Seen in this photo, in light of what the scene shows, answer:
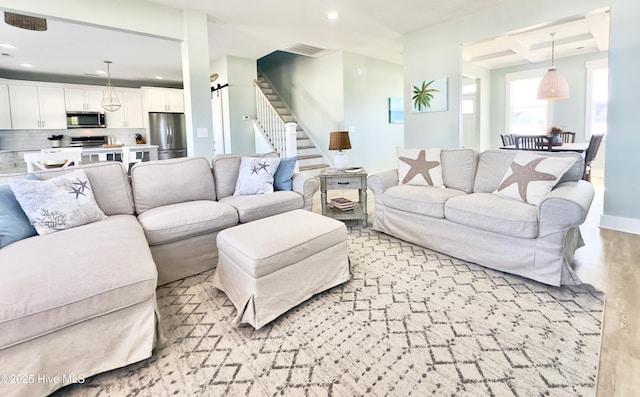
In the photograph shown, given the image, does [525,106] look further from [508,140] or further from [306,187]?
[306,187]

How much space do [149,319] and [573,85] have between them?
853 cm

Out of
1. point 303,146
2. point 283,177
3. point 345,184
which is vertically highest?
point 303,146

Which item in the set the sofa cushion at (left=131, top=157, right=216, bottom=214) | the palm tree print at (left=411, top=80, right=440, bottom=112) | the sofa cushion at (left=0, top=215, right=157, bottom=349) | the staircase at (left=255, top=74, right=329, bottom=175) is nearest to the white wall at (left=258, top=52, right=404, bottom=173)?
the staircase at (left=255, top=74, right=329, bottom=175)

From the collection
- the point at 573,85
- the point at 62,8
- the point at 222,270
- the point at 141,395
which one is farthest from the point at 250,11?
the point at 573,85

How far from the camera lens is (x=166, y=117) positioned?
26.9 ft

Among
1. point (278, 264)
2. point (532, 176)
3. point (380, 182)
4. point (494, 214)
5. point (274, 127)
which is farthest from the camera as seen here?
point (274, 127)

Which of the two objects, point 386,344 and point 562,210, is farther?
point 562,210

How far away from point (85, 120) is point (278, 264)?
25.5ft

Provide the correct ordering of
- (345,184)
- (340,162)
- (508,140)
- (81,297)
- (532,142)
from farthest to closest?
(508,140)
(532,142)
(340,162)
(345,184)
(81,297)

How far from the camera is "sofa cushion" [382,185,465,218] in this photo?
9.46ft

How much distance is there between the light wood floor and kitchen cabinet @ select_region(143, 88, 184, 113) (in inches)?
332

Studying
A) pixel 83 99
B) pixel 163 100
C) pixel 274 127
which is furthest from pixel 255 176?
pixel 83 99

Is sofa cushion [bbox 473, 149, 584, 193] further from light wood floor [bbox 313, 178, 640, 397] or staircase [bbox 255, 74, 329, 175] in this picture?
staircase [bbox 255, 74, 329, 175]

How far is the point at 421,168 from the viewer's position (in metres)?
3.44
